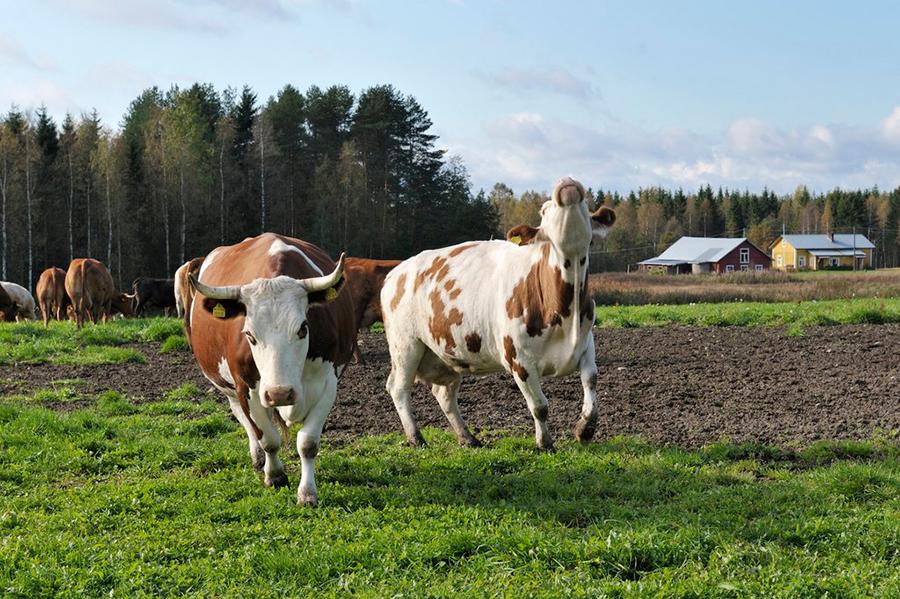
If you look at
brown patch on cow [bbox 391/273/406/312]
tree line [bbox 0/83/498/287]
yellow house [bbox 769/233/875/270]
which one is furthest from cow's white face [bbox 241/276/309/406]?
yellow house [bbox 769/233/875/270]

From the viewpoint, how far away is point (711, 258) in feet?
338

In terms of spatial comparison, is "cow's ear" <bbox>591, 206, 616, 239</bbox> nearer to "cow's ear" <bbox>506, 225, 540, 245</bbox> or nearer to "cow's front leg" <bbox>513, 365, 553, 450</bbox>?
"cow's ear" <bbox>506, 225, 540, 245</bbox>

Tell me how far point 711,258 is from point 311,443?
10152cm

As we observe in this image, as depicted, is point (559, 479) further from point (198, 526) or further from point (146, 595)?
point (146, 595)

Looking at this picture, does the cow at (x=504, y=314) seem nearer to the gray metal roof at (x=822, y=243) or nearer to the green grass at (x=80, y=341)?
the green grass at (x=80, y=341)

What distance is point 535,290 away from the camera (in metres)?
8.38

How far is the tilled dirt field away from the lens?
910cm

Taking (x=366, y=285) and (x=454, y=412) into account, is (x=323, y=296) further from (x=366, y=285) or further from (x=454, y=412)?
(x=366, y=285)

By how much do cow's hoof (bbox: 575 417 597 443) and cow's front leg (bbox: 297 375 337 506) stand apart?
2467 millimetres

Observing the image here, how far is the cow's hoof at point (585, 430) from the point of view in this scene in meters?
8.23

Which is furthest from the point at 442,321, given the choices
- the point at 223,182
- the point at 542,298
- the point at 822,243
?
the point at 822,243

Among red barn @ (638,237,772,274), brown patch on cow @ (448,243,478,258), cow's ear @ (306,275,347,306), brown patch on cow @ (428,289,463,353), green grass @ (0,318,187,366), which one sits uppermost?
red barn @ (638,237,772,274)

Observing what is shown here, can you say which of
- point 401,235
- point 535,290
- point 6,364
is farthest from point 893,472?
point 401,235

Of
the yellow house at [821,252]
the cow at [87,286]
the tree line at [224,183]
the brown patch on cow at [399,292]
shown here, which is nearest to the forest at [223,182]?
the tree line at [224,183]
